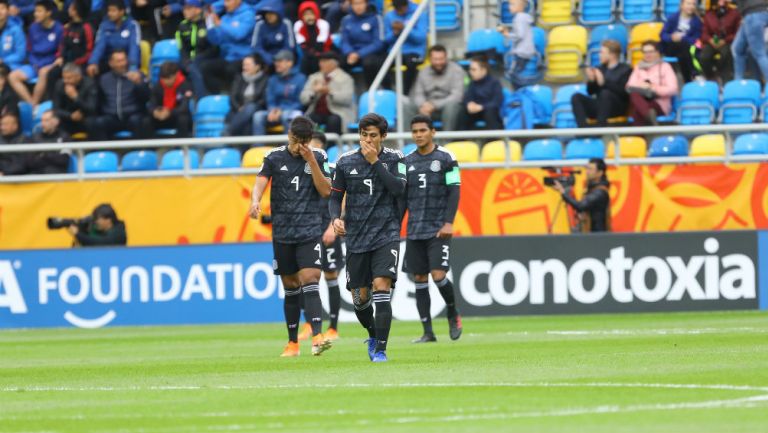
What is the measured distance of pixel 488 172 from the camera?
23.0 metres

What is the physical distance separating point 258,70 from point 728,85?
7.49 m

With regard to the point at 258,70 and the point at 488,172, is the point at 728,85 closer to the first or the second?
the point at 488,172

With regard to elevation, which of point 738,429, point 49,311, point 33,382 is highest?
point 738,429

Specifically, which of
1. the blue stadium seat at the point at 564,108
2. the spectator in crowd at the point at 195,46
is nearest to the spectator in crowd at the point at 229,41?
the spectator in crowd at the point at 195,46

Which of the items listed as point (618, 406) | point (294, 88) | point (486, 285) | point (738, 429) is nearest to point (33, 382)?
point (618, 406)

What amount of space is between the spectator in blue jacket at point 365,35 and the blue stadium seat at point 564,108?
296 cm

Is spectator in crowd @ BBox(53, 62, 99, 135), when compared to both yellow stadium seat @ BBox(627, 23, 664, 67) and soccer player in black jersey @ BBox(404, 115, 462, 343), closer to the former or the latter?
yellow stadium seat @ BBox(627, 23, 664, 67)

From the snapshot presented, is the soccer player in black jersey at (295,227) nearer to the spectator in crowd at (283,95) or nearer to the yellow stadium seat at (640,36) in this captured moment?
the spectator in crowd at (283,95)

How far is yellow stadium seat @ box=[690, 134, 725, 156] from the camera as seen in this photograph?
74.8 ft

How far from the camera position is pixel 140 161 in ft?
81.9

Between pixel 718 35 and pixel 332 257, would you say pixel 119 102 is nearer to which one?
pixel 332 257

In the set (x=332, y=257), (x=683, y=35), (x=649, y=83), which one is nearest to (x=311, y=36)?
(x=649, y=83)

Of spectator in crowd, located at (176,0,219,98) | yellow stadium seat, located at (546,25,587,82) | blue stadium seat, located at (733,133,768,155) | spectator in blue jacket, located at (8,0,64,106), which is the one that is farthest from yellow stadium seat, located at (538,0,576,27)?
spectator in blue jacket, located at (8,0,64,106)

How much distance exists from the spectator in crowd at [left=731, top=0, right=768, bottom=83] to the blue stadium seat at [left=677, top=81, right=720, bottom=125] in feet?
1.80
